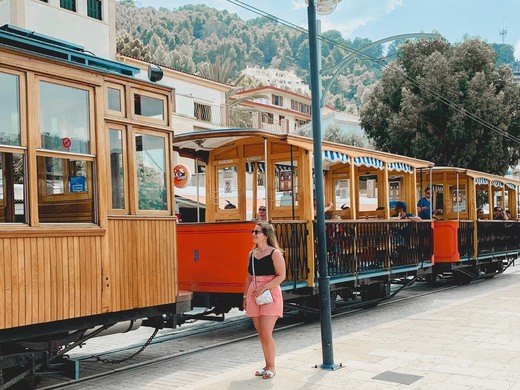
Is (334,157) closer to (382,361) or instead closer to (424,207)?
(382,361)

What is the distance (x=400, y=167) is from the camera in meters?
13.3

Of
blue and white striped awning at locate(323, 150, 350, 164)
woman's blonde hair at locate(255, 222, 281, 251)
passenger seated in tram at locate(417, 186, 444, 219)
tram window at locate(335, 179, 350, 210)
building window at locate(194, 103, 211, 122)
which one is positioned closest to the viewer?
woman's blonde hair at locate(255, 222, 281, 251)

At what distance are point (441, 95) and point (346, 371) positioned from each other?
67.9 ft

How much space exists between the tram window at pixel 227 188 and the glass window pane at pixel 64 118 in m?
4.88

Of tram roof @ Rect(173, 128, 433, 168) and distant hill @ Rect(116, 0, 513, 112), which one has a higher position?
distant hill @ Rect(116, 0, 513, 112)

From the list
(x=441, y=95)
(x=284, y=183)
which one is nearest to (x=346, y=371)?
(x=284, y=183)

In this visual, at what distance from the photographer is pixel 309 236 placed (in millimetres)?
10227

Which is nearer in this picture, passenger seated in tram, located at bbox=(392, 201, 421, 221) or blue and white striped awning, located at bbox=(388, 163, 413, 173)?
blue and white striped awning, located at bbox=(388, 163, 413, 173)

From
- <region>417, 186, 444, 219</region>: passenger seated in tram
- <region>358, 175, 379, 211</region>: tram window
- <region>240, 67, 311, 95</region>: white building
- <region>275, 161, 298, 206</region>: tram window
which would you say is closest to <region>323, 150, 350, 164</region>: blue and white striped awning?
<region>275, 161, 298, 206</region>: tram window

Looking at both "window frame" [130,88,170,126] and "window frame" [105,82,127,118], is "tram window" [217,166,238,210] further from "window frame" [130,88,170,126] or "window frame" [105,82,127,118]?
"window frame" [105,82,127,118]

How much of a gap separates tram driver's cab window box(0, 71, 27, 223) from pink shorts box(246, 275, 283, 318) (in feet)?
7.68

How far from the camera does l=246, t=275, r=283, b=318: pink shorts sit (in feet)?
21.8

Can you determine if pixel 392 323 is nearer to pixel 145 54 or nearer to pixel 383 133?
pixel 383 133

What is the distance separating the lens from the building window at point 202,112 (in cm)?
3203
